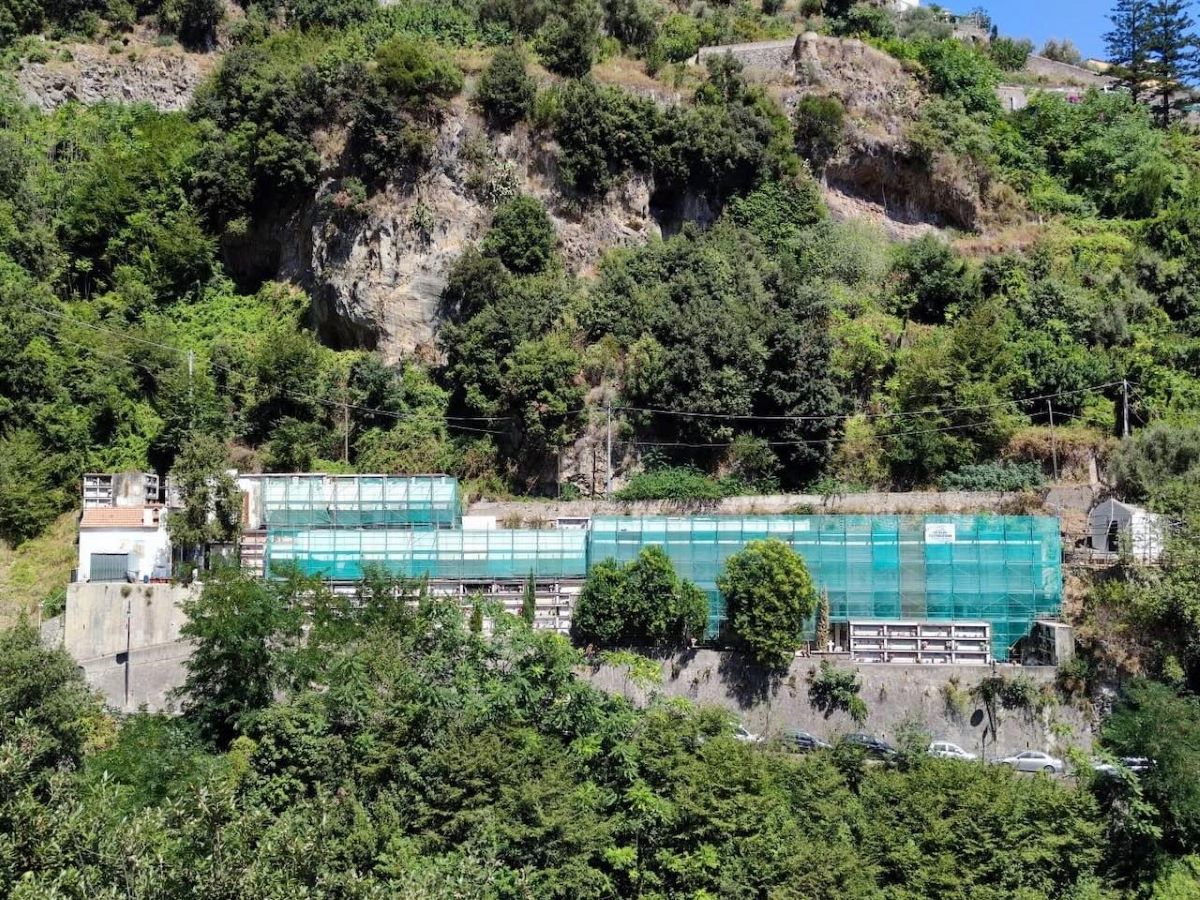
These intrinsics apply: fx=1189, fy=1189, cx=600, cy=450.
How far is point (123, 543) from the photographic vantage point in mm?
29828

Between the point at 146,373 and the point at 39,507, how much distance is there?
481cm

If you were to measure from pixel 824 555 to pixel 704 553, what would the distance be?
2838 mm

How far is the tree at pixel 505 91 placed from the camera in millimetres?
36625

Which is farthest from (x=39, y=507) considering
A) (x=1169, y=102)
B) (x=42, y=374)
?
(x=1169, y=102)

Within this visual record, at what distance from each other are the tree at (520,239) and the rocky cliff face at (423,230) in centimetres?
83

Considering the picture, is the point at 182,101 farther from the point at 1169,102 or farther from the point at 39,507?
the point at 1169,102

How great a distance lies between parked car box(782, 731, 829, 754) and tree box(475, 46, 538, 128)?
21.1 meters

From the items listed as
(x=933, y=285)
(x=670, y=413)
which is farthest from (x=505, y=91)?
(x=933, y=285)

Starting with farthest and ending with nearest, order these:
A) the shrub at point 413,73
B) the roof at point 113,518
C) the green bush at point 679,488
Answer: the shrub at point 413,73, the green bush at point 679,488, the roof at point 113,518

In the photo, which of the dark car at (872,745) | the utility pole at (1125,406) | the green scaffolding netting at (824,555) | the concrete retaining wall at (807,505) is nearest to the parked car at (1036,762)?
the dark car at (872,745)

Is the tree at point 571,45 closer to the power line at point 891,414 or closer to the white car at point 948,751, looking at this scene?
the power line at point 891,414

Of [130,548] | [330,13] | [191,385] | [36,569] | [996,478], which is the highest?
[330,13]

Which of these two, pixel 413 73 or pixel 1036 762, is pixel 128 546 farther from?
pixel 1036 762

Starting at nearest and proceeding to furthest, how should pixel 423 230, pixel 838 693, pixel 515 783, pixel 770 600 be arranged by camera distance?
pixel 515 783 < pixel 838 693 < pixel 770 600 < pixel 423 230
